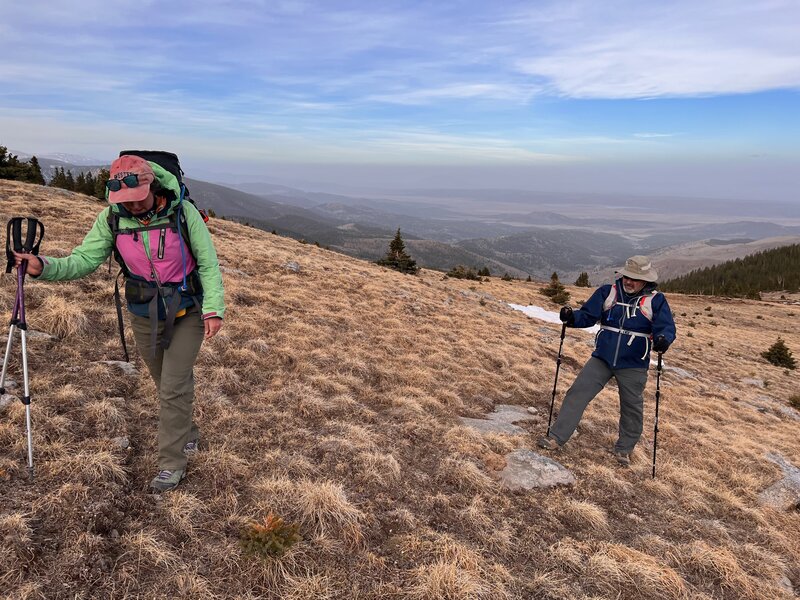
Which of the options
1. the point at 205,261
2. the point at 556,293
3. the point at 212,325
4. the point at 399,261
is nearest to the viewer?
the point at 212,325

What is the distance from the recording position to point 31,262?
375 cm

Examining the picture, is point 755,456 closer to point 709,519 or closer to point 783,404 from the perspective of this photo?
point 709,519

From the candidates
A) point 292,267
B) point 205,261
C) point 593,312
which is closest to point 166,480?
point 205,261

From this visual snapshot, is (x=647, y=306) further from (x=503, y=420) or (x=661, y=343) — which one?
(x=503, y=420)

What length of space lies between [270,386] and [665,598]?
629 centimetres

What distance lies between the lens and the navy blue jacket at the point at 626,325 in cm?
657

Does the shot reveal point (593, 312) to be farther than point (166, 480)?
Yes

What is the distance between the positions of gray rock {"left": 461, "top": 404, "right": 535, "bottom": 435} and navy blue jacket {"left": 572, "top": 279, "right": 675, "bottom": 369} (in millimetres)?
2159

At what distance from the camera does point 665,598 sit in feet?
13.6

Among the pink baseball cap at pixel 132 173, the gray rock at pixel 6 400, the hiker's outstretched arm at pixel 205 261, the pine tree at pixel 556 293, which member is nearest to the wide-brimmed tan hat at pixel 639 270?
the hiker's outstretched arm at pixel 205 261

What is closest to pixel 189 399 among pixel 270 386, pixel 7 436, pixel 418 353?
pixel 7 436

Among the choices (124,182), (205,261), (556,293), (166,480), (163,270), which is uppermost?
(124,182)

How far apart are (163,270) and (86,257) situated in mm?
819

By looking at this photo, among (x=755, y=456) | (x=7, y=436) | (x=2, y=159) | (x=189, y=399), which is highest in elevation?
(x=2, y=159)
